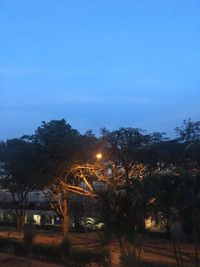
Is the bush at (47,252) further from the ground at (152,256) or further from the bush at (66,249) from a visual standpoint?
the ground at (152,256)

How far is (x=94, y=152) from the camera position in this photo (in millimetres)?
32406

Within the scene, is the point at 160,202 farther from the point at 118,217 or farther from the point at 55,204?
the point at 55,204

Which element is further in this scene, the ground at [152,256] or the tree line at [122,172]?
the ground at [152,256]

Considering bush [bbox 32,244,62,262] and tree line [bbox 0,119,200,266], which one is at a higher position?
tree line [bbox 0,119,200,266]

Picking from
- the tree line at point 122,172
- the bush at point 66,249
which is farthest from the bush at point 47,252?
the tree line at point 122,172

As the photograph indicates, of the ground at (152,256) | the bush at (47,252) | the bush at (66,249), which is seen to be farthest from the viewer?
the bush at (47,252)

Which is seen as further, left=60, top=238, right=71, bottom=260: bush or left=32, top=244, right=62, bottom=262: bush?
left=32, top=244, right=62, bottom=262: bush

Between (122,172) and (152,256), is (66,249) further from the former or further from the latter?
(122,172)

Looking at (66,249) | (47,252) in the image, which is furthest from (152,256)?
(66,249)

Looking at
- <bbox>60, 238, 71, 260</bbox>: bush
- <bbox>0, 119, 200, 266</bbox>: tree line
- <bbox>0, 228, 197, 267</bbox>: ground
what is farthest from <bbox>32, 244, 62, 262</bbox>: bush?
<bbox>0, 119, 200, 266</bbox>: tree line

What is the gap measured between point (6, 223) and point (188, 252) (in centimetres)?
3637

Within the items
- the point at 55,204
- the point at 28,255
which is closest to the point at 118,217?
the point at 28,255

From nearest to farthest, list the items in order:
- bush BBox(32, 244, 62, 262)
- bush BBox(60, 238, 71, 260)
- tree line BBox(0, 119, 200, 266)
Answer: tree line BBox(0, 119, 200, 266)
bush BBox(60, 238, 71, 260)
bush BBox(32, 244, 62, 262)

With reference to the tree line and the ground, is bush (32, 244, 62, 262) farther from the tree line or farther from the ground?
the tree line
